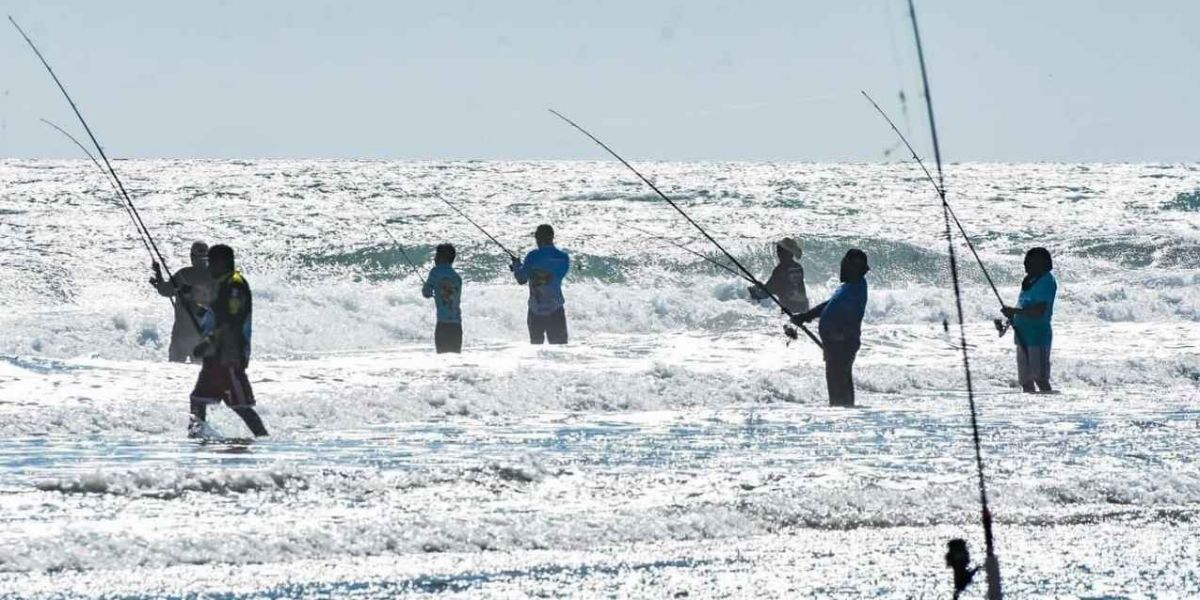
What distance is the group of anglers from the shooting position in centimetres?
1080

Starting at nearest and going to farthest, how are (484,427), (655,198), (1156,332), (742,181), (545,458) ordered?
1. (545,458)
2. (484,427)
3. (1156,332)
4. (655,198)
5. (742,181)

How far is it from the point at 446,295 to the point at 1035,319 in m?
5.29

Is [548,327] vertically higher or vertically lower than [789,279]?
lower

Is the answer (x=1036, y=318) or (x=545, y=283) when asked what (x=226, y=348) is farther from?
(x=545, y=283)

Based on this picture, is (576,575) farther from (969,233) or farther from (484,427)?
(969,233)

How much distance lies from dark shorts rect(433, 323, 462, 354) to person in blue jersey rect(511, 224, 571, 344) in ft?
2.19

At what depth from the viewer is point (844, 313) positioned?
12.9m

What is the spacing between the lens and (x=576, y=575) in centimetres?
634

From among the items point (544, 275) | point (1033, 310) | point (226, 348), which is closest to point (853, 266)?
point (1033, 310)

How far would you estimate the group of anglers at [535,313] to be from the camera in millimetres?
10797

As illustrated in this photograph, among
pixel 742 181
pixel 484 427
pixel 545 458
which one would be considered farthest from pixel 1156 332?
pixel 742 181

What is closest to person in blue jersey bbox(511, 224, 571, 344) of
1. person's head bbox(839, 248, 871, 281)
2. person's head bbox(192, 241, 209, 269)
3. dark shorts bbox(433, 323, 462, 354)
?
dark shorts bbox(433, 323, 462, 354)

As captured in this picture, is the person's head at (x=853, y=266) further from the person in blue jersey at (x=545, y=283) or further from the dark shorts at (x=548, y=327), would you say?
the dark shorts at (x=548, y=327)

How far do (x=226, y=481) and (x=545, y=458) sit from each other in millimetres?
2073
